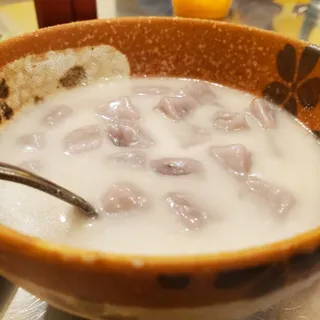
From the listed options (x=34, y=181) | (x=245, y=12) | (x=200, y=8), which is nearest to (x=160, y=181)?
(x=34, y=181)

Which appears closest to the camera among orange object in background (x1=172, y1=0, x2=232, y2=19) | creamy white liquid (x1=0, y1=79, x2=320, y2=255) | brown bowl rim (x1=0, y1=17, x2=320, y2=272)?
brown bowl rim (x1=0, y1=17, x2=320, y2=272)

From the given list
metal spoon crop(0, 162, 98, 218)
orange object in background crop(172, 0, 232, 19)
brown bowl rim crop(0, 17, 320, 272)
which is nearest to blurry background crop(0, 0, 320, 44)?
orange object in background crop(172, 0, 232, 19)

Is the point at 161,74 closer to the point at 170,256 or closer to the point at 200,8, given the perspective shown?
the point at 200,8

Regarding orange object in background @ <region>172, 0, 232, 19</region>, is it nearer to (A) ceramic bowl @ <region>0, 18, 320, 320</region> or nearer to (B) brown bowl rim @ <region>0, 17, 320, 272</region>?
(A) ceramic bowl @ <region>0, 18, 320, 320</region>

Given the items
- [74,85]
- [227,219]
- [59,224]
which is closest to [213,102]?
[74,85]

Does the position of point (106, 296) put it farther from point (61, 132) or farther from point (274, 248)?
point (61, 132)
